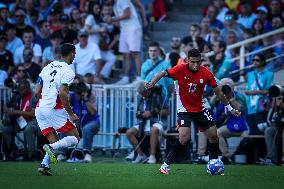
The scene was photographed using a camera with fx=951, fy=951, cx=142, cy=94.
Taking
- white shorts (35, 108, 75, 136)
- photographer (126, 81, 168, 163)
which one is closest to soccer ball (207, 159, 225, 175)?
white shorts (35, 108, 75, 136)

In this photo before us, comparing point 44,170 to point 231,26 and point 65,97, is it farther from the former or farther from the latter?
point 231,26

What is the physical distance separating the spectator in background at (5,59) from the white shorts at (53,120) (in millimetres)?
7707

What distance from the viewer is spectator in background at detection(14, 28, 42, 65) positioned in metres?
24.4

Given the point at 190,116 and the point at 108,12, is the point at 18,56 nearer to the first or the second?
the point at 108,12

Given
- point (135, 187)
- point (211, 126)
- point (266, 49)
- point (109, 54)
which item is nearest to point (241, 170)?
point (211, 126)

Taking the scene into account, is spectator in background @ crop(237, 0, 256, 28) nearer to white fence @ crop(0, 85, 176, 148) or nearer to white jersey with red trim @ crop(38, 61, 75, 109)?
white fence @ crop(0, 85, 176, 148)

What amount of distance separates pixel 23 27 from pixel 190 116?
32.3 feet

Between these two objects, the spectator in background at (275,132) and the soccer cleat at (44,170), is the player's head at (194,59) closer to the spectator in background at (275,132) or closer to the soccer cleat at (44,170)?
Result: the soccer cleat at (44,170)

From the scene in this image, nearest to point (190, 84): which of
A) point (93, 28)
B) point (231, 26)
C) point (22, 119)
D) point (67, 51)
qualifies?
point (67, 51)

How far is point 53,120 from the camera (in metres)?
16.2

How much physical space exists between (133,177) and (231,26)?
9.66 m

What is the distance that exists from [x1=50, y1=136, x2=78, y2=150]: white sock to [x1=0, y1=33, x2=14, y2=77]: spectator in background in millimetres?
7969

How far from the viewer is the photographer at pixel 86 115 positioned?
21.3 m

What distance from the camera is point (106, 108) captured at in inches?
888
